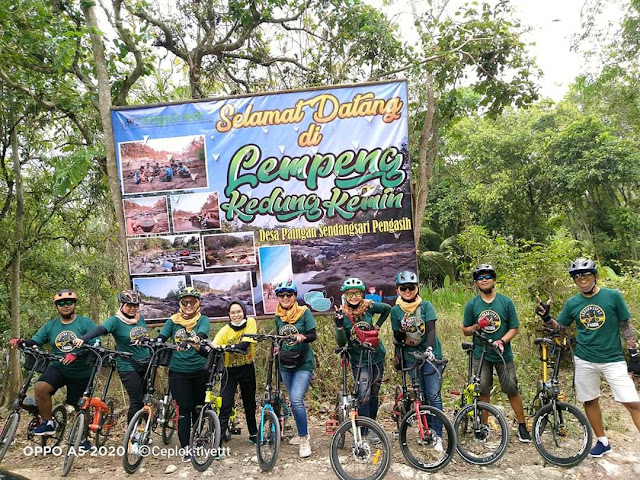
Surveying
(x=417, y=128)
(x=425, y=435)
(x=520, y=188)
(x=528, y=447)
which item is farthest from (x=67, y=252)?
(x=520, y=188)

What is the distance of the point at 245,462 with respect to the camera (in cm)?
506

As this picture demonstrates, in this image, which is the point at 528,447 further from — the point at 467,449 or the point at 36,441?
the point at 36,441

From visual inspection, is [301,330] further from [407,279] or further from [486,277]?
[486,277]

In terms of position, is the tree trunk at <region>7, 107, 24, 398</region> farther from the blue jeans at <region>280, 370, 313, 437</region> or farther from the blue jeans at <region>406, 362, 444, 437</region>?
the blue jeans at <region>406, 362, 444, 437</region>

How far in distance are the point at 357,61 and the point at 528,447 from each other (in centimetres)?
634

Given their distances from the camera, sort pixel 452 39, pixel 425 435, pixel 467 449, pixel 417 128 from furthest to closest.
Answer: pixel 417 128, pixel 452 39, pixel 467 449, pixel 425 435

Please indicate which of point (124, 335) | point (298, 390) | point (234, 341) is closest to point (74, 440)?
point (124, 335)

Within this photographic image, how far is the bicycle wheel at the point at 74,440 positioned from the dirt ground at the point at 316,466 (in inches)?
5.9

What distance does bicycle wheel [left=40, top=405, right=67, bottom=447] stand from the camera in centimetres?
557

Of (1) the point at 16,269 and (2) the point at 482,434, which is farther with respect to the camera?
(1) the point at 16,269

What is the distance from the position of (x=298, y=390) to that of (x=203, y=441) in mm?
1087

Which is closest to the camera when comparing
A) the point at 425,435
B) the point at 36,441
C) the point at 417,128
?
the point at 425,435

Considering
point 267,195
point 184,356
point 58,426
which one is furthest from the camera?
point 267,195

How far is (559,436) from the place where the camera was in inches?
185
